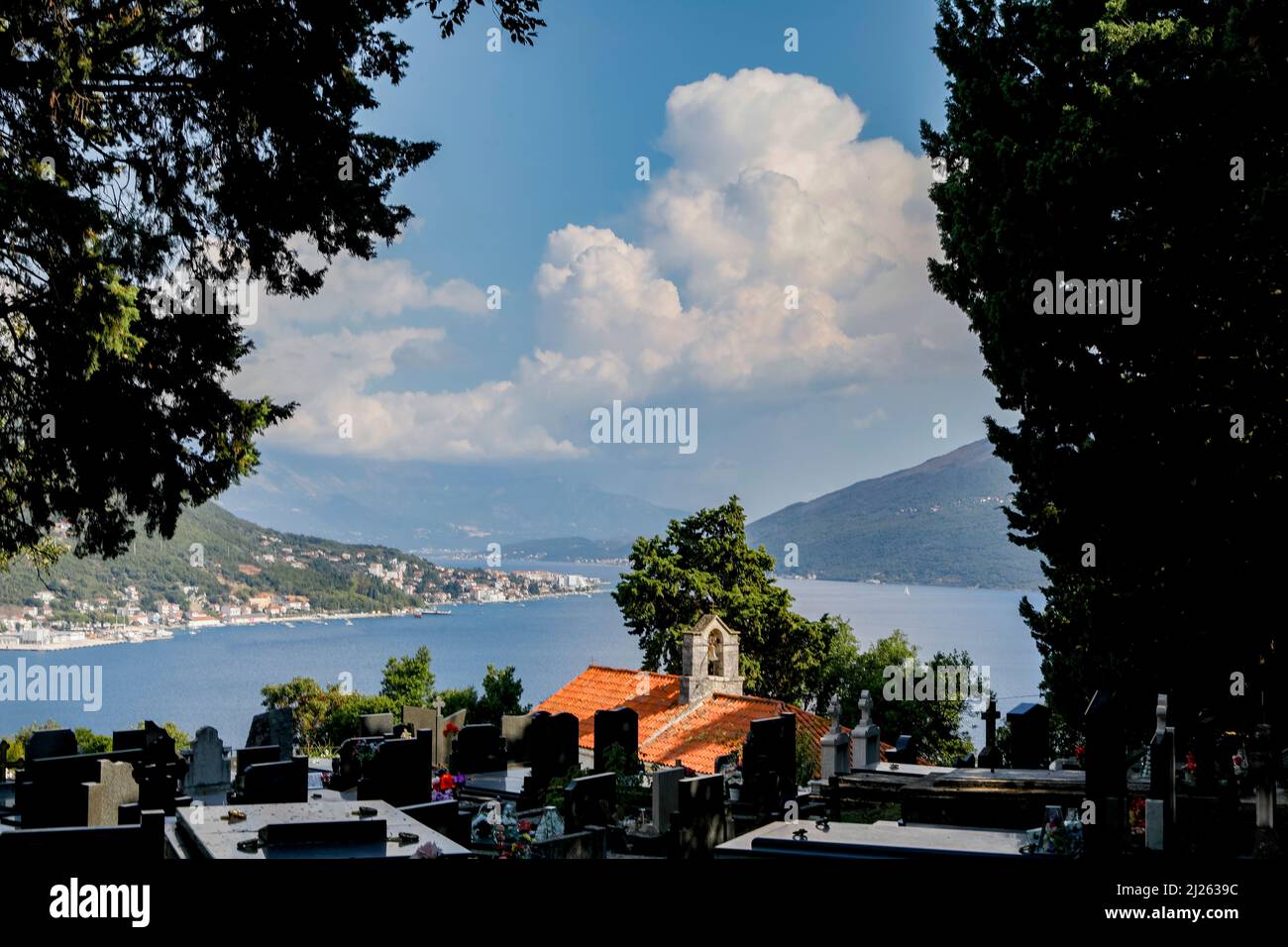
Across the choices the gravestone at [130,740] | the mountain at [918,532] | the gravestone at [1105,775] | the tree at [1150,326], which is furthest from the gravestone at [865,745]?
the mountain at [918,532]

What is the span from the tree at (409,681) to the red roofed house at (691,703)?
33.8ft

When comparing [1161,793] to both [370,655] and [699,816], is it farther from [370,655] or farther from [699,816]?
[370,655]

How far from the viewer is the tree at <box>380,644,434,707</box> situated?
3844 cm

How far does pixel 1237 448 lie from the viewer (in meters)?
12.2

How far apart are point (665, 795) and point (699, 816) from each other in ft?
2.28

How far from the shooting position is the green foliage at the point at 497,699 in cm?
2978

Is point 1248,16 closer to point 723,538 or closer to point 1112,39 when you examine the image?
point 1112,39

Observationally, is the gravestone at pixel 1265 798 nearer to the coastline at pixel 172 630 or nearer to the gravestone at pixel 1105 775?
the gravestone at pixel 1105 775

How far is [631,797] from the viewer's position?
14570mm

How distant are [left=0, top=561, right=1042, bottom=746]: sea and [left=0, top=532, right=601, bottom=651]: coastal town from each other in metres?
3.46

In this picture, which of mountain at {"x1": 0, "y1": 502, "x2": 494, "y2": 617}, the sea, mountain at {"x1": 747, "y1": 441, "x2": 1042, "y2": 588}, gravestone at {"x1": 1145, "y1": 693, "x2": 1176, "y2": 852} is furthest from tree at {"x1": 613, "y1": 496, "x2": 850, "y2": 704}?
mountain at {"x1": 747, "y1": 441, "x2": 1042, "y2": 588}

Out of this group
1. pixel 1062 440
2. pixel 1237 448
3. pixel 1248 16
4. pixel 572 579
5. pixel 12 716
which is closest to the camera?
pixel 1248 16
